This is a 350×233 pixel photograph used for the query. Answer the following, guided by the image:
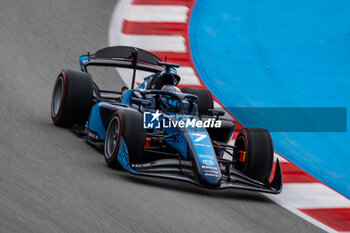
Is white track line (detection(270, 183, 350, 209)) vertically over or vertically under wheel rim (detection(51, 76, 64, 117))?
under

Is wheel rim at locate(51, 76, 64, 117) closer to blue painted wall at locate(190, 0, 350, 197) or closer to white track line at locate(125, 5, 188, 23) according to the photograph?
blue painted wall at locate(190, 0, 350, 197)

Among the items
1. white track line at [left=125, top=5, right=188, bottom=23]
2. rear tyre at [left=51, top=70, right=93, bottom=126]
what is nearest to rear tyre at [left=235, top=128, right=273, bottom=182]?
rear tyre at [left=51, top=70, right=93, bottom=126]

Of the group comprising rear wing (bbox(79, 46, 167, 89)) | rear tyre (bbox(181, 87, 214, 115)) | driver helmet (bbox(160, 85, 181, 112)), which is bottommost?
rear tyre (bbox(181, 87, 214, 115))

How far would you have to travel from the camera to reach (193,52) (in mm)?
11812

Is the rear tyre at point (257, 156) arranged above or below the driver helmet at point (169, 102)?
below

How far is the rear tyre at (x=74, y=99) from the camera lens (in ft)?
25.4

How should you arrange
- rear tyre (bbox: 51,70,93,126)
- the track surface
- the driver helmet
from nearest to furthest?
1. the track surface
2. the driver helmet
3. rear tyre (bbox: 51,70,93,126)

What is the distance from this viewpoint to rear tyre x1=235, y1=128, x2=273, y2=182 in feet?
21.8

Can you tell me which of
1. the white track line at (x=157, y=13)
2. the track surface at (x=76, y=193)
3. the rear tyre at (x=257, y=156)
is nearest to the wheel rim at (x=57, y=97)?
the track surface at (x=76, y=193)

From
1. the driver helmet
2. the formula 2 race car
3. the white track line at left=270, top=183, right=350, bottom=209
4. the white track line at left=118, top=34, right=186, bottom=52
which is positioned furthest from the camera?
the white track line at left=118, top=34, right=186, bottom=52

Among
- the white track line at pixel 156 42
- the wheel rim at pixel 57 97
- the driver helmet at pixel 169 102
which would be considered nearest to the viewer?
the driver helmet at pixel 169 102

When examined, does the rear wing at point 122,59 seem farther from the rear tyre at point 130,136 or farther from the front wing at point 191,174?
the front wing at point 191,174

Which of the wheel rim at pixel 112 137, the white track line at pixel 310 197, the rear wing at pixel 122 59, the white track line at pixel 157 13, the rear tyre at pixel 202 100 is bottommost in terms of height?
the white track line at pixel 310 197

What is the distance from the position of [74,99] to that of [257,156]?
2.66 metres
